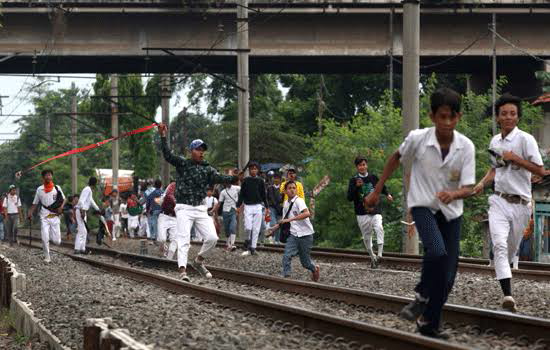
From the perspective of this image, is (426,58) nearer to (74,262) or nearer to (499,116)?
(74,262)

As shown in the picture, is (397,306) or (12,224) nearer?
(397,306)

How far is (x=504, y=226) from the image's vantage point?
10.2m

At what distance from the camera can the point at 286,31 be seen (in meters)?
42.4

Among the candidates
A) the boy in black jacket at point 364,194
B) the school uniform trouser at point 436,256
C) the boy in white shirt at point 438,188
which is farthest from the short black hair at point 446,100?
the boy in black jacket at point 364,194

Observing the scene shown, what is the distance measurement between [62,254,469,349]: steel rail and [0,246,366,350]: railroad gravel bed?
107 millimetres

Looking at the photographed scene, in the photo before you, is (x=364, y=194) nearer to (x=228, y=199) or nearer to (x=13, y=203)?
(x=228, y=199)

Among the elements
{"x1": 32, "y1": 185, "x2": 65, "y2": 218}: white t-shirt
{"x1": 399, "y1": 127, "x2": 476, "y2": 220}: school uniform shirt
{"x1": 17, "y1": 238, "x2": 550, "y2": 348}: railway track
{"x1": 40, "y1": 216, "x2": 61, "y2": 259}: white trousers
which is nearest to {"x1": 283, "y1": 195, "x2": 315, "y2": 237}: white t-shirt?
{"x1": 17, "y1": 238, "x2": 550, "y2": 348}: railway track

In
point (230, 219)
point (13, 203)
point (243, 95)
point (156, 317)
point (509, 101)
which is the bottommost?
point (156, 317)

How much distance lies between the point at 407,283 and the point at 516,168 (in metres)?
4.86

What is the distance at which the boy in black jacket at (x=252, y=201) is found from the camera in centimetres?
2238

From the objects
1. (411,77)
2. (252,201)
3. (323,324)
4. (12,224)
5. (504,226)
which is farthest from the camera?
(12,224)

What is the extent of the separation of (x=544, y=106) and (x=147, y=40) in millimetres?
16735

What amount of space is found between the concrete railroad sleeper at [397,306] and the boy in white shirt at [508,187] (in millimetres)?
674

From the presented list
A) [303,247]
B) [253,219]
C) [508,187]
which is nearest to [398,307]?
[508,187]
